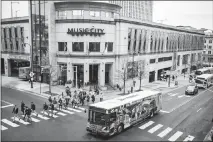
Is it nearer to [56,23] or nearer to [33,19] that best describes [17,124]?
[56,23]

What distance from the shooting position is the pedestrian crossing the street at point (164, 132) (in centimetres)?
2020

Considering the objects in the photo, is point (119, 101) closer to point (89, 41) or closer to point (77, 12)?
point (89, 41)

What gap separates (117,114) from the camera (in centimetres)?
2020

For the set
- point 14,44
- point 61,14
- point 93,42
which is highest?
point 61,14

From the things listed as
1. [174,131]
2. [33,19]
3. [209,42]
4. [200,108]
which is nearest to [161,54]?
[200,108]

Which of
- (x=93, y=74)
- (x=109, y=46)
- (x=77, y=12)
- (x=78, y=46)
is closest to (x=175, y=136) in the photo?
(x=93, y=74)

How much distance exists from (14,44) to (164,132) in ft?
154

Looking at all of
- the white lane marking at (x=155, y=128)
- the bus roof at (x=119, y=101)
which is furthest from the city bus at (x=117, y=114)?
the white lane marking at (x=155, y=128)

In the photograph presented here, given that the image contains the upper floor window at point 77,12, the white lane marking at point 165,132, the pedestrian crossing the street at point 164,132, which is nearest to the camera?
the pedestrian crossing the street at point 164,132

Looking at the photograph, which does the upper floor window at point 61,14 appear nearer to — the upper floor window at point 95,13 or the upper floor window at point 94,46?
the upper floor window at point 95,13

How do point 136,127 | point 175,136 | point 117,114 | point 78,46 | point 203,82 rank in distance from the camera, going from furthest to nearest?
point 203,82 < point 78,46 < point 136,127 < point 175,136 < point 117,114

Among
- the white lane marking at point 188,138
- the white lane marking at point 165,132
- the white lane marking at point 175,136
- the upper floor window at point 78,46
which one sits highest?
the upper floor window at point 78,46

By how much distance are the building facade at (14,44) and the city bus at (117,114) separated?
3561 cm

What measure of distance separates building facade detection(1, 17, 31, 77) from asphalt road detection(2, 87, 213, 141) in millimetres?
22748
